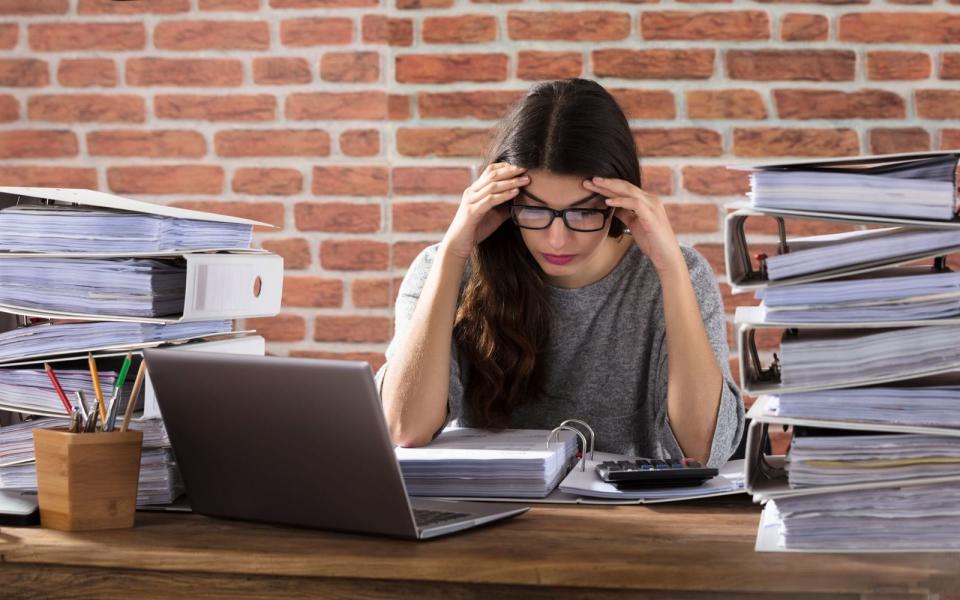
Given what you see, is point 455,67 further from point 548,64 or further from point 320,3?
point 320,3

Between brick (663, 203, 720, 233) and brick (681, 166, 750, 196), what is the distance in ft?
0.11

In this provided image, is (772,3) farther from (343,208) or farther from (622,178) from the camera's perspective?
(343,208)

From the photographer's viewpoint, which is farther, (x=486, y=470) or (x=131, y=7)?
(x=131, y=7)

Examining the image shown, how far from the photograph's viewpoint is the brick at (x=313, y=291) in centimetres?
236

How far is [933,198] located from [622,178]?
0.71 meters

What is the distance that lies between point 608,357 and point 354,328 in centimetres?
78

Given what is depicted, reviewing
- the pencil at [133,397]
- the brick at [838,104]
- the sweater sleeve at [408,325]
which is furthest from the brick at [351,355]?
the pencil at [133,397]

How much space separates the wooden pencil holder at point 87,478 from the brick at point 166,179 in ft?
4.74

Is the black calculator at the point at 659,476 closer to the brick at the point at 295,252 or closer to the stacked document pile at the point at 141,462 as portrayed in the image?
the stacked document pile at the point at 141,462

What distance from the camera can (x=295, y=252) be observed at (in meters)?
2.36

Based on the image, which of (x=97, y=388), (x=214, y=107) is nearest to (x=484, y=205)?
(x=97, y=388)

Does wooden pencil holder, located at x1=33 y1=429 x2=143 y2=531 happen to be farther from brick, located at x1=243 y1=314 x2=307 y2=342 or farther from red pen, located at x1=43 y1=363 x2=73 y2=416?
brick, located at x1=243 y1=314 x2=307 y2=342

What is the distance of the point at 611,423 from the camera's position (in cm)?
174

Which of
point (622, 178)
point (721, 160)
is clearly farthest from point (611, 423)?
point (721, 160)
